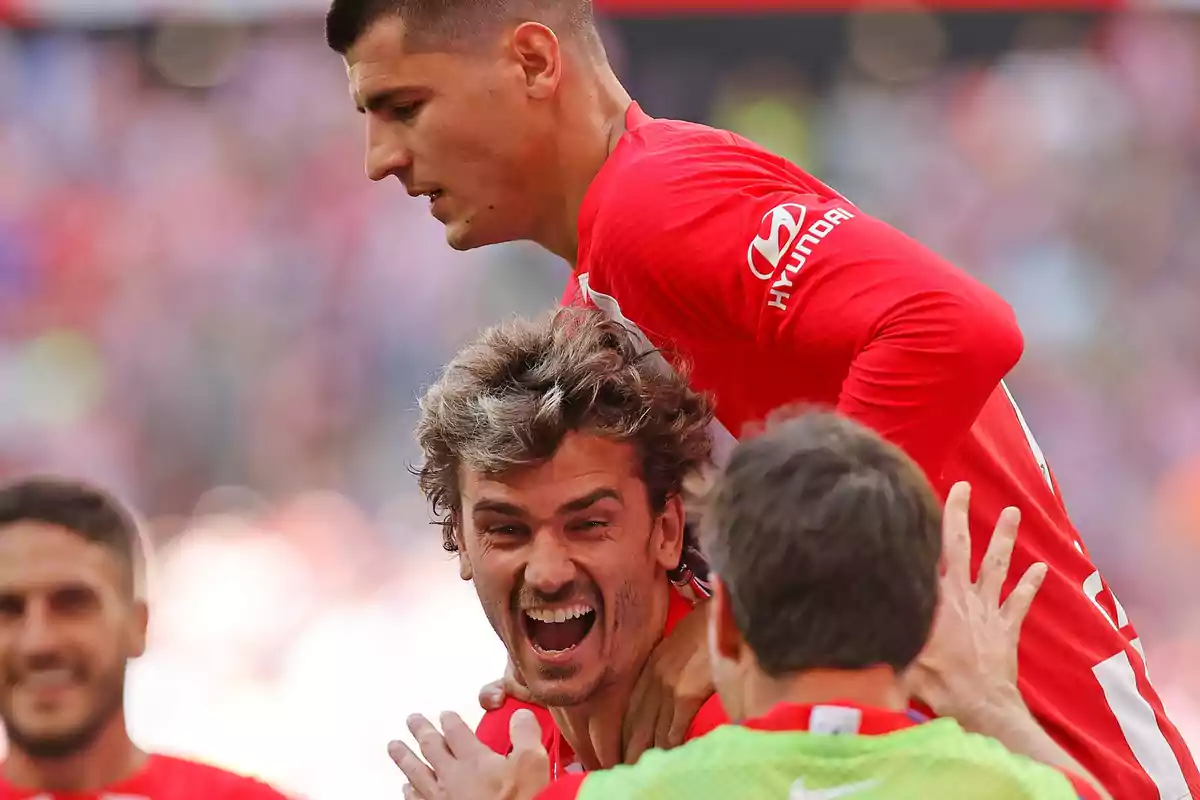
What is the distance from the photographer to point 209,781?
2434 millimetres

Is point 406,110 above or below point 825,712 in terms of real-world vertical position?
above

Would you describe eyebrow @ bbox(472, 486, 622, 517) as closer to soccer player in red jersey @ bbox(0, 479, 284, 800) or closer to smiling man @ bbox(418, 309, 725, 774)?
smiling man @ bbox(418, 309, 725, 774)

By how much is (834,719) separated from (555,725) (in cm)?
99

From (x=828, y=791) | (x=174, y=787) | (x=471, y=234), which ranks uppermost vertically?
(x=471, y=234)

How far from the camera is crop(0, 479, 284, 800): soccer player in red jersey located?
2.34 m

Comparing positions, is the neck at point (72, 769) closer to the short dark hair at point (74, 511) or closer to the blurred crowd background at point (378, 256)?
the short dark hair at point (74, 511)

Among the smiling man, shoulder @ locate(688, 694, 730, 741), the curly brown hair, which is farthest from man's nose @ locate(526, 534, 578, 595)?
shoulder @ locate(688, 694, 730, 741)

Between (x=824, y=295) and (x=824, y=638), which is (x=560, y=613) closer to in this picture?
(x=824, y=295)

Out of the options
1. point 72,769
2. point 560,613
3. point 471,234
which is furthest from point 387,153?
point 72,769

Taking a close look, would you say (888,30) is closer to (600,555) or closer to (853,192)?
(853,192)

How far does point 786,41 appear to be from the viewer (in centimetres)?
913

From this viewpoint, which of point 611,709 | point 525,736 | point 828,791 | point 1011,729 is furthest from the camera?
point 611,709

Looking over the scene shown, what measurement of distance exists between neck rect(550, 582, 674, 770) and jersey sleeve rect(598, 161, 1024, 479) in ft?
1.27

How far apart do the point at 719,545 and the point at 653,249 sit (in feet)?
2.29
